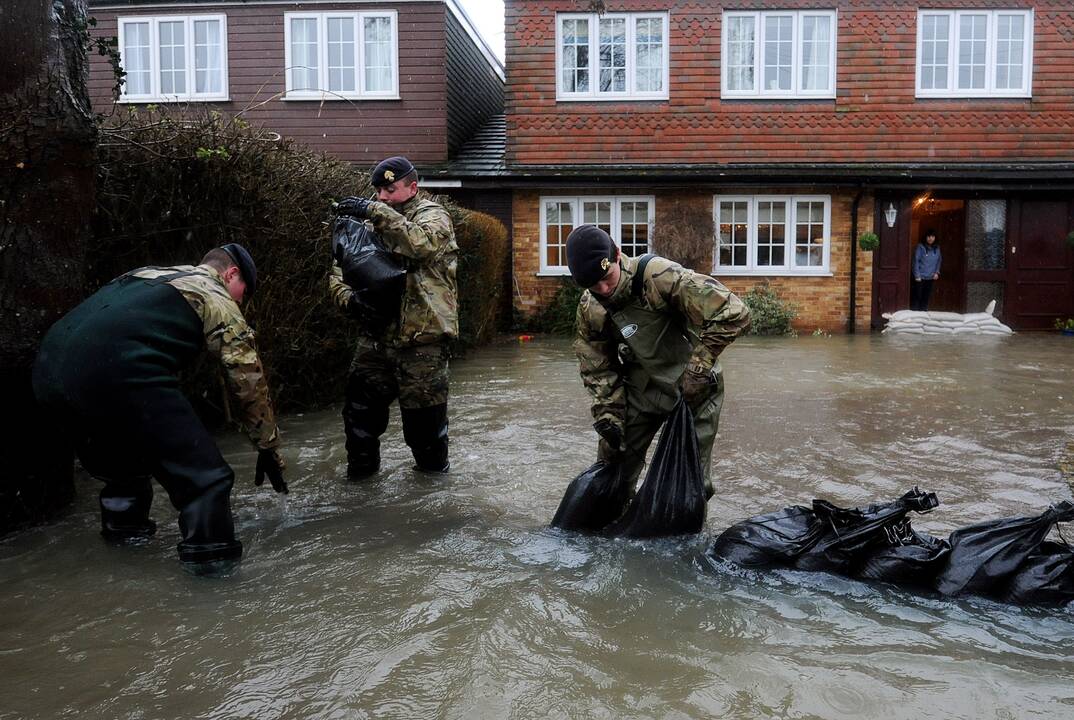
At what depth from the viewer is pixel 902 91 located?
15.7m

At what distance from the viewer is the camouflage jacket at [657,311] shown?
406 centimetres

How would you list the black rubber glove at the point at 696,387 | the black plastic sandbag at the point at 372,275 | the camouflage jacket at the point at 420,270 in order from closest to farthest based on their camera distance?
1. the black rubber glove at the point at 696,387
2. the camouflage jacket at the point at 420,270
3. the black plastic sandbag at the point at 372,275

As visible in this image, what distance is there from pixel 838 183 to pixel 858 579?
42.5ft

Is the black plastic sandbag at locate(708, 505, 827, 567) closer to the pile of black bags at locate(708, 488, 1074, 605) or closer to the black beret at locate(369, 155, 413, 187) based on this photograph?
the pile of black bags at locate(708, 488, 1074, 605)

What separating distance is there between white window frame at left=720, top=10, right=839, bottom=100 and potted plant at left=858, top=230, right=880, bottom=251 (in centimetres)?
260

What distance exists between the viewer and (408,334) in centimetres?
529

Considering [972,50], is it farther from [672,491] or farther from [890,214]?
[672,491]

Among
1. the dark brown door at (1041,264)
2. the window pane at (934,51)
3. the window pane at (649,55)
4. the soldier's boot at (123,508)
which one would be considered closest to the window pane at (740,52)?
the window pane at (649,55)

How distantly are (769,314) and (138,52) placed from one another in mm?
13006

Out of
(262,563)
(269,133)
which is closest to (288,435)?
(269,133)

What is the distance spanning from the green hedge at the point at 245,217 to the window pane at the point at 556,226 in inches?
328

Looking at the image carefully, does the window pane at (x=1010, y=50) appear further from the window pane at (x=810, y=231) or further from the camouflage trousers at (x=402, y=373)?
the camouflage trousers at (x=402, y=373)

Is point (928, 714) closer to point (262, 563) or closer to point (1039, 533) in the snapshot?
point (1039, 533)

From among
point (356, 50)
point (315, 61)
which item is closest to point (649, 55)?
point (356, 50)
